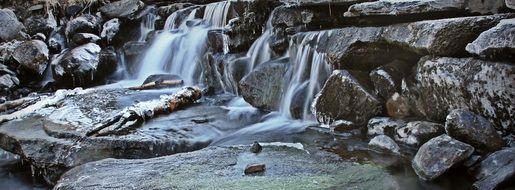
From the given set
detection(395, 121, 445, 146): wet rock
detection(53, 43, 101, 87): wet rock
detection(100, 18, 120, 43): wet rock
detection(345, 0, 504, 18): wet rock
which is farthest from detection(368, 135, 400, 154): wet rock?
detection(100, 18, 120, 43): wet rock

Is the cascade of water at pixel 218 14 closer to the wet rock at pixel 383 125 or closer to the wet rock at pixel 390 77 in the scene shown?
the wet rock at pixel 390 77

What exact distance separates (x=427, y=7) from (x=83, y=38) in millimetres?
9018

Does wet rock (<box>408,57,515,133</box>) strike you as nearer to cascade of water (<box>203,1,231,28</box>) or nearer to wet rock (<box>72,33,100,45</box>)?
cascade of water (<box>203,1,231,28</box>)

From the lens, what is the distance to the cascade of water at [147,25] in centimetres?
1196

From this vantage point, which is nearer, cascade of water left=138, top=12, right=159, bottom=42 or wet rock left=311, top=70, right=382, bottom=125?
wet rock left=311, top=70, right=382, bottom=125

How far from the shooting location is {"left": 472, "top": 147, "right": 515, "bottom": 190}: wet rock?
10.6 ft

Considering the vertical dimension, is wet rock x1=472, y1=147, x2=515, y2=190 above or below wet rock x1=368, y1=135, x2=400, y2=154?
above

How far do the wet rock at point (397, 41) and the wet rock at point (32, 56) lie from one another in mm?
7494

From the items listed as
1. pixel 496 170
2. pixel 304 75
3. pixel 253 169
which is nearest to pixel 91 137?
pixel 253 169

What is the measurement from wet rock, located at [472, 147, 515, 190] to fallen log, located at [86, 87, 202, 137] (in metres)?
4.03

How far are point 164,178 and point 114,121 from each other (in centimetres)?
225

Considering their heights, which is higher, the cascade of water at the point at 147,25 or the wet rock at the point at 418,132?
the cascade of water at the point at 147,25

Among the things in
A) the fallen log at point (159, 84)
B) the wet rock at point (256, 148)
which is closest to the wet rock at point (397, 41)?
the wet rock at point (256, 148)

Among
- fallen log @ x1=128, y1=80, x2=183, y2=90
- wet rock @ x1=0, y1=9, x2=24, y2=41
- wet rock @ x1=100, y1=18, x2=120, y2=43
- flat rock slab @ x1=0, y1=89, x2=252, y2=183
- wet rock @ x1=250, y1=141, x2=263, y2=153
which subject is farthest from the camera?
wet rock @ x1=0, y1=9, x2=24, y2=41
